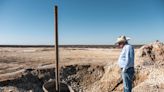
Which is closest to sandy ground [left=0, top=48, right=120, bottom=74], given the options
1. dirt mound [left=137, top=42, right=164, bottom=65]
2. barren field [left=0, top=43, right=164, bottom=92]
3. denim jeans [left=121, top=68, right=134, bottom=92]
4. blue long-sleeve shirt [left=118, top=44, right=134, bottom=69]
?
dirt mound [left=137, top=42, right=164, bottom=65]

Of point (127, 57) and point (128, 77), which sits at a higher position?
point (127, 57)

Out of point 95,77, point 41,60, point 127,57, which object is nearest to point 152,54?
point 95,77

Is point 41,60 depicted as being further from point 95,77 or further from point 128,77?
point 128,77

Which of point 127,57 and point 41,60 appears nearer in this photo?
point 127,57

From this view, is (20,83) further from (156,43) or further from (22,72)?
(156,43)

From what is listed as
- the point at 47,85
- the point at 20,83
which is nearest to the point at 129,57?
the point at 47,85

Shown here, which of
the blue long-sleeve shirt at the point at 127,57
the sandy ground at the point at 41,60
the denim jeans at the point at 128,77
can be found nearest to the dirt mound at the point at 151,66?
the sandy ground at the point at 41,60

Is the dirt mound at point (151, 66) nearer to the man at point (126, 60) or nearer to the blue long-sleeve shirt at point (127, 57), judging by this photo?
the man at point (126, 60)

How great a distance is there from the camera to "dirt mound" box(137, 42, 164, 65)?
42.6 ft

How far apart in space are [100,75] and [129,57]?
5.85 meters

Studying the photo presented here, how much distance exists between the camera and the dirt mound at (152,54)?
1299 cm

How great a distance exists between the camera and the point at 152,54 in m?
13.9

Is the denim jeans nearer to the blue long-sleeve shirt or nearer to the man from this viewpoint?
the man

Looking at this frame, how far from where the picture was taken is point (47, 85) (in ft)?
28.0
